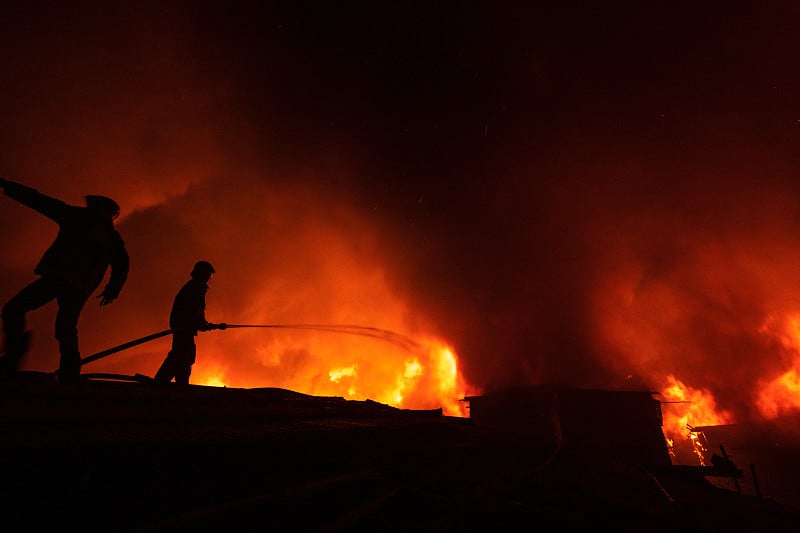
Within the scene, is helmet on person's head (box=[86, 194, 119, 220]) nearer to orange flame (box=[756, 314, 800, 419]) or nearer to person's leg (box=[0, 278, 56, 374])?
person's leg (box=[0, 278, 56, 374])

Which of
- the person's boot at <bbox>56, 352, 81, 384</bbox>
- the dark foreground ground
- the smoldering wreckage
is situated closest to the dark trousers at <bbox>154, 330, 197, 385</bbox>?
the smoldering wreckage

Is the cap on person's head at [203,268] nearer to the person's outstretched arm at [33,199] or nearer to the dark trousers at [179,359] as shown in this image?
the dark trousers at [179,359]

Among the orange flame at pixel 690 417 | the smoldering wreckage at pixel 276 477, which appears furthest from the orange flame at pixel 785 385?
the smoldering wreckage at pixel 276 477

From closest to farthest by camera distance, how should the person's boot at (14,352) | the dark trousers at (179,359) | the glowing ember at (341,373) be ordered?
the person's boot at (14,352) < the dark trousers at (179,359) < the glowing ember at (341,373)

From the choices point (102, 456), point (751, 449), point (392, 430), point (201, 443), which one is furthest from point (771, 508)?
point (751, 449)

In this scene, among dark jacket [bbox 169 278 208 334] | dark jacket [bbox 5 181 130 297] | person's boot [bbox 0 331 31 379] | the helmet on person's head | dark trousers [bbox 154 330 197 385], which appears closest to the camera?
person's boot [bbox 0 331 31 379]

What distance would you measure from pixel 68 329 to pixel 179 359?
9.71 feet

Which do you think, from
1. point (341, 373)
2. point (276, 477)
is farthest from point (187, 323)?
point (341, 373)

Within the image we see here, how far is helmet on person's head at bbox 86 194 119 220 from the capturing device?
15.1 feet

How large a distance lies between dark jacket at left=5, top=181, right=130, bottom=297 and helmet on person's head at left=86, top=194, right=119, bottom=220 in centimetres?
6

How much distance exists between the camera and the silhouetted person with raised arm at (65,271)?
160 inches

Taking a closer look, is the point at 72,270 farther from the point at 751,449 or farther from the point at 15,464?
the point at 751,449

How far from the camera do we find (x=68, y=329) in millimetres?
4359

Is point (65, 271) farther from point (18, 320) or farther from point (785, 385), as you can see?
point (785, 385)
